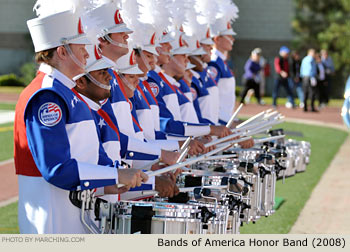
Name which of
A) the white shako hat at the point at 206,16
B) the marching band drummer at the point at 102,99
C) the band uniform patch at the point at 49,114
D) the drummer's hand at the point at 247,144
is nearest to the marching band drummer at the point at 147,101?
the marching band drummer at the point at 102,99

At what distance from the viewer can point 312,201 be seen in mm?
10297

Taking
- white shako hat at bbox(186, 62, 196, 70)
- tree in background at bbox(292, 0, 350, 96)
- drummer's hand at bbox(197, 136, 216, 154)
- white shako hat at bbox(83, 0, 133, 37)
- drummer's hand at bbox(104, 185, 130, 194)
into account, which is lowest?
drummer's hand at bbox(104, 185, 130, 194)

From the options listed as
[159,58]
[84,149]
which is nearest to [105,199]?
[84,149]

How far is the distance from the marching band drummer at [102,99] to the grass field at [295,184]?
10.3 feet

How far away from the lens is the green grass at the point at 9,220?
7660 mm

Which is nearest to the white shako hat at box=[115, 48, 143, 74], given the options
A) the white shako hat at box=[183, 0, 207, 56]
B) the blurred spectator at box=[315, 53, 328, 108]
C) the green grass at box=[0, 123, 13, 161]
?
the white shako hat at box=[183, 0, 207, 56]

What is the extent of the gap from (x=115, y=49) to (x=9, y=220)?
11.6ft

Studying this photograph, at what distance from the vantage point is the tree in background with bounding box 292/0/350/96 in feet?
115

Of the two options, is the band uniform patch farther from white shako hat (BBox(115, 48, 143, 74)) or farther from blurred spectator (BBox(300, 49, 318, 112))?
blurred spectator (BBox(300, 49, 318, 112))

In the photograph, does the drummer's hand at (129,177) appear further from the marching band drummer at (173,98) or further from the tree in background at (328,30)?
the tree in background at (328,30)

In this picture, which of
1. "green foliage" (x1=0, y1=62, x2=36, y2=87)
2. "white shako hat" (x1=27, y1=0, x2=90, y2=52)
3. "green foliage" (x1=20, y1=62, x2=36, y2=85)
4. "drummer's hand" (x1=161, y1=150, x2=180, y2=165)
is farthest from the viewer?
"green foliage" (x1=0, y1=62, x2=36, y2=87)

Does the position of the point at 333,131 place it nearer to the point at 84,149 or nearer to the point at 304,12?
the point at 84,149

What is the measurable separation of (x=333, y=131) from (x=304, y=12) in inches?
744

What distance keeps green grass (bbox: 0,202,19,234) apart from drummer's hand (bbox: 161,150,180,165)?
104 inches
